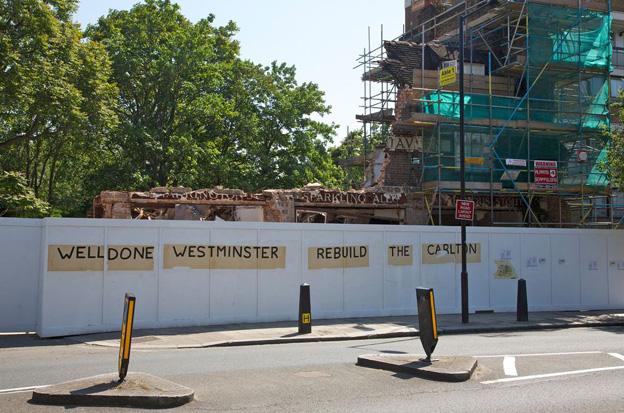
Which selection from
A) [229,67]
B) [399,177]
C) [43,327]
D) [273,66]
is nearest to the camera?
[43,327]

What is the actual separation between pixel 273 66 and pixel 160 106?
325 inches

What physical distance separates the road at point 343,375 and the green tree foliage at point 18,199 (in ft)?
41.6

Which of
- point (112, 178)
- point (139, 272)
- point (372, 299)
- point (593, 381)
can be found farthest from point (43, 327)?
point (112, 178)

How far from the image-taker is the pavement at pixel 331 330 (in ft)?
43.7

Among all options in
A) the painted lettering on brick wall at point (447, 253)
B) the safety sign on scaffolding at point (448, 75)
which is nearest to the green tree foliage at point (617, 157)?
the painted lettering on brick wall at point (447, 253)

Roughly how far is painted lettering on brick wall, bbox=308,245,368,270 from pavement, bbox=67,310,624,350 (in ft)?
4.62

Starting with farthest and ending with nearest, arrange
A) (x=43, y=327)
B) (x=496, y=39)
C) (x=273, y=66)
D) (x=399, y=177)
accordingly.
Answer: (x=273, y=66), (x=496, y=39), (x=399, y=177), (x=43, y=327)

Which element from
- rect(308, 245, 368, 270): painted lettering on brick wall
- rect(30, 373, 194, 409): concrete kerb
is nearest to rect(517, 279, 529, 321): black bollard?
rect(308, 245, 368, 270): painted lettering on brick wall

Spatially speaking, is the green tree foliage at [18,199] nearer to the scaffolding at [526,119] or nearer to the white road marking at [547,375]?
the scaffolding at [526,119]

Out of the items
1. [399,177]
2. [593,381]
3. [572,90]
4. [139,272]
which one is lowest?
[593,381]

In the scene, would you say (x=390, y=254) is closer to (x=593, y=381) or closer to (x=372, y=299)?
(x=372, y=299)

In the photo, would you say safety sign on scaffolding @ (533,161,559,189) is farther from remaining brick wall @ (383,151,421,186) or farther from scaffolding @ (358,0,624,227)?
remaining brick wall @ (383,151,421,186)

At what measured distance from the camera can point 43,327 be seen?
45.3 feet

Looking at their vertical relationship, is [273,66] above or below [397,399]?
above
